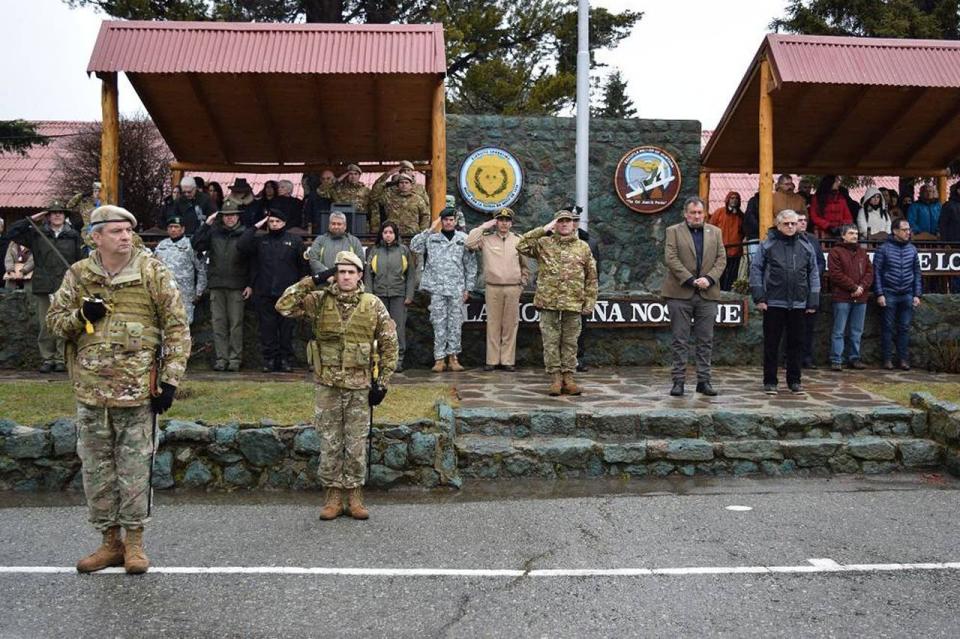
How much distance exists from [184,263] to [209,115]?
3073 millimetres

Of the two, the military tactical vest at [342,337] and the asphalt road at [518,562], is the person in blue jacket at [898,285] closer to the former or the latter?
the asphalt road at [518,562]

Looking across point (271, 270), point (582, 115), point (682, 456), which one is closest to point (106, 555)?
point (682, 456)

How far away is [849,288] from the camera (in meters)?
12.0

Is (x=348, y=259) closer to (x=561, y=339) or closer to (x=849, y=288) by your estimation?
(x=561, y=339)

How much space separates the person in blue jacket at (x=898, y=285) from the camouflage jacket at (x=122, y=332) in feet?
31.7

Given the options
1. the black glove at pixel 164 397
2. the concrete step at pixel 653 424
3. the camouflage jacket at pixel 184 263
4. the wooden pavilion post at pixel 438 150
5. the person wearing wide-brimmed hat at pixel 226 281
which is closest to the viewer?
the black glove at pixel 164 397

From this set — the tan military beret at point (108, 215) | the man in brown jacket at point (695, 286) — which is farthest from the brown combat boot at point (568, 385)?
the tan military beret at point (108, 215)

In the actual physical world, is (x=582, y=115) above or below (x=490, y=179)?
above

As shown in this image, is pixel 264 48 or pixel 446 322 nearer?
pixel 446 322

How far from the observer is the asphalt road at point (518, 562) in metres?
4.57

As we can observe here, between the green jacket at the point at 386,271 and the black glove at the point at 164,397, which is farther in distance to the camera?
the green jacket at the point at 386,271

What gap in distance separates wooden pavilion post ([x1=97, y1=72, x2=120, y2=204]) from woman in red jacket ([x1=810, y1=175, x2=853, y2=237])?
400 inches

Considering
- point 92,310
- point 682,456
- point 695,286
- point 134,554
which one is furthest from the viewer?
point 695,286

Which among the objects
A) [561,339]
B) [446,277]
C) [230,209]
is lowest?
[561,339]
